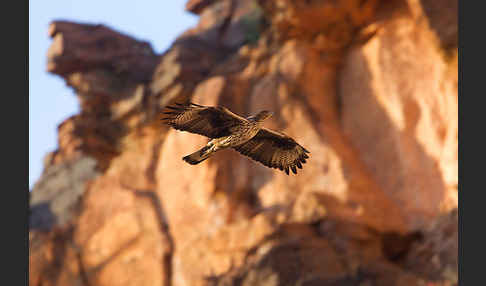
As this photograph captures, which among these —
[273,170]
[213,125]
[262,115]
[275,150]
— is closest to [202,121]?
[213,125]

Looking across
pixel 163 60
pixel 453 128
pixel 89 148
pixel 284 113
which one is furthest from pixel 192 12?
pixel 453 128

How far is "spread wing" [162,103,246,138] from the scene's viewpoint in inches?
232

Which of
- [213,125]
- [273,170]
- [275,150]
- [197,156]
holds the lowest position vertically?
[197,156]

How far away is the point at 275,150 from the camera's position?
22.9ft

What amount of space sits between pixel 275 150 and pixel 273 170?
24.1 ft

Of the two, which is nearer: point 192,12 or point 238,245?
point 238,245

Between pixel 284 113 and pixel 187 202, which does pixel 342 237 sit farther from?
pixel 187 202

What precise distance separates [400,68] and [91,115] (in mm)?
8441

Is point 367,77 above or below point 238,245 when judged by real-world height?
above

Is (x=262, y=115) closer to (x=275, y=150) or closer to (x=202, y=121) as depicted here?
(x=202, y=121)

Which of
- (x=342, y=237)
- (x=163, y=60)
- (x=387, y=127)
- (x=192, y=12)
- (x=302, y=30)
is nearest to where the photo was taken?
(x=342, y=237)

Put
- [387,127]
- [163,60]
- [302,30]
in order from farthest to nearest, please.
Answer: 1. [163,60]
2. [302,30]
3. [387,127]

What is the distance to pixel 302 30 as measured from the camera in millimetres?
15000

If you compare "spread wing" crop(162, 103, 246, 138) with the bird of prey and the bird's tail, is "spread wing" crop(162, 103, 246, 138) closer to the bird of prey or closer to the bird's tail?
the bird of prey
